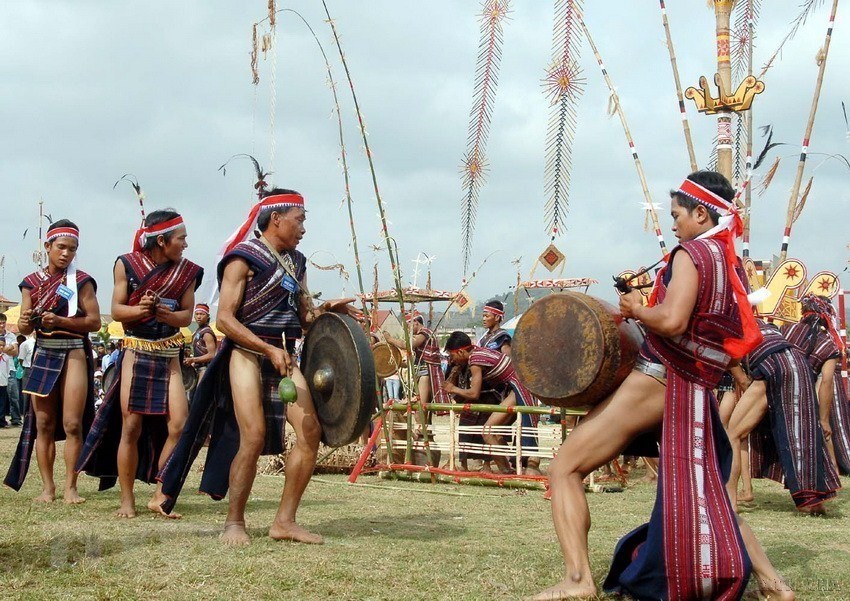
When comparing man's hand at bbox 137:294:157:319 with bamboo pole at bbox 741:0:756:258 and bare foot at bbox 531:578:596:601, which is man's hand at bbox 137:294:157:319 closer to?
bare foot at bbox 531:578:596:601

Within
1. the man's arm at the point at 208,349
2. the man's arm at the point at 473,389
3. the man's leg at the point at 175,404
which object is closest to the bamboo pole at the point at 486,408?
the man's arm at the point at 473,389

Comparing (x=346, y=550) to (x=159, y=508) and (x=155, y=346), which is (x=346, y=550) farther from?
(x=155, y=346)

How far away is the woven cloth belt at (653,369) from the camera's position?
392cm

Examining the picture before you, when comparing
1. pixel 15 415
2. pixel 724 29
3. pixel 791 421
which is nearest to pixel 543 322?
pixel 791 421

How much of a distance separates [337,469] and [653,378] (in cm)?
658

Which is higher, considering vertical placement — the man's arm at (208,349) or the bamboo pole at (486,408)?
the man's arm at (208,349)

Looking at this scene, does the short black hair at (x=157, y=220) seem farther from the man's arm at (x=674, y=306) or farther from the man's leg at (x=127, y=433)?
the man's arm at (x=674, y=306)

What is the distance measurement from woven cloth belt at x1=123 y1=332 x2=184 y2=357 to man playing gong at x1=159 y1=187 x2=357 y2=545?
3.93 feet

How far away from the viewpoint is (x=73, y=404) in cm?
726

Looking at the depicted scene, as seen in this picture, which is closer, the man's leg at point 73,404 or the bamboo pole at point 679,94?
the man's leg at point 73,404

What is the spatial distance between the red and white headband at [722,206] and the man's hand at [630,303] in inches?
20.5

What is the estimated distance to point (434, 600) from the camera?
12.7 feet

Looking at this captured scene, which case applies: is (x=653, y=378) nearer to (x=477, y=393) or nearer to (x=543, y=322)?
(x=543, y=322)

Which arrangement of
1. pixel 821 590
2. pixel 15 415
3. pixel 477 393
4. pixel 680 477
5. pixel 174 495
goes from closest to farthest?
pixel 680 477, pixel 821 590, pixel 174 495, pixel 477 393, pixel 15 415
